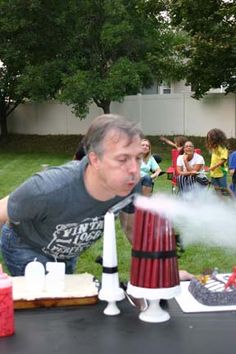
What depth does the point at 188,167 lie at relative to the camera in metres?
8.47

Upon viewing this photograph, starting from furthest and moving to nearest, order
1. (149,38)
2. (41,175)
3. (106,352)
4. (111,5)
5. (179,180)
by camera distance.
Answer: (149,38), (111,5), (179,180), (41,175), (106,352)

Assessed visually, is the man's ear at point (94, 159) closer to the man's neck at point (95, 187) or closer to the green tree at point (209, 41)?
the man's neck at point (95, 187)

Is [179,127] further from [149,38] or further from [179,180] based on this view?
[179,180]

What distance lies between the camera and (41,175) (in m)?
2.24

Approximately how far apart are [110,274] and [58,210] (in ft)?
1.23

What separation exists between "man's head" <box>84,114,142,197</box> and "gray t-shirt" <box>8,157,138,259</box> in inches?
10.0

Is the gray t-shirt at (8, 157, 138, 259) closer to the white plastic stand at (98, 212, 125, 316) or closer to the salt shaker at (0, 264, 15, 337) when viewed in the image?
the white plastic stand at (98, 212, 125, 316)

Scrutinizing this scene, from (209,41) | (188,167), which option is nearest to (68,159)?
(209,41)

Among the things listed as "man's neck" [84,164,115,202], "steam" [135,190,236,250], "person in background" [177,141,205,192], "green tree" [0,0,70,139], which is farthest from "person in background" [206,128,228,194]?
"green tree" [0,0,70,139]

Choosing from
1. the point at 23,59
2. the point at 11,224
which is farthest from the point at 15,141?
the point at 11,224

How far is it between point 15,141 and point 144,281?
22.0 metres

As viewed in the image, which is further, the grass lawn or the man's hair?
the grass lawn

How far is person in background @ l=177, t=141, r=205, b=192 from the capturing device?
27.2 ft

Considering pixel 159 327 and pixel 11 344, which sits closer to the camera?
pixel 11 344
